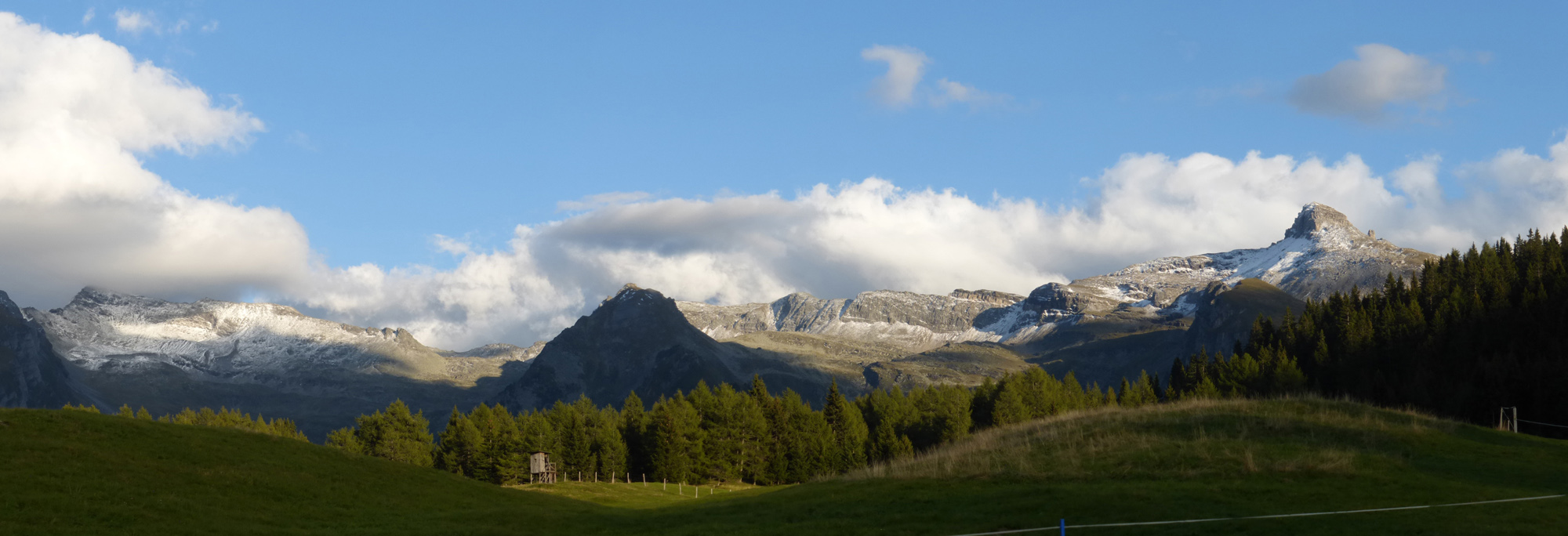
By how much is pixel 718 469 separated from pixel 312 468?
68.3 meters

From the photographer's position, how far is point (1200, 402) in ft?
258

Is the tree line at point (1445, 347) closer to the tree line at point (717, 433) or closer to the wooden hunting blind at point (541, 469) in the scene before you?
the tree line at point (717, 433)

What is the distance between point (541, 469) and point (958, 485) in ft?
269

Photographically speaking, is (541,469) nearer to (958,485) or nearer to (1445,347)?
(958,485)

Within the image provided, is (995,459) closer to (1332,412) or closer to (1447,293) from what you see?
(1332,412)

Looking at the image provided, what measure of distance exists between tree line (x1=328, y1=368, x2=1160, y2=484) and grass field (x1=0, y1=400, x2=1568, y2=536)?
5995 centimetres

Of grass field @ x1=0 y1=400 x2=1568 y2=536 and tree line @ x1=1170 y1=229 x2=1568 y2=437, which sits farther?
tree line @ x1=1170 y1=229 x2=1568 y2=437

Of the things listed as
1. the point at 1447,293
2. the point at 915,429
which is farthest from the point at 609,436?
the point at 1447,293

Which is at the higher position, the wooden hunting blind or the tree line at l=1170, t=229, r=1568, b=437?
the tree line at l=1170, t=229, r=1568, b=437

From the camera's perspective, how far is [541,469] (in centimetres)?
12681

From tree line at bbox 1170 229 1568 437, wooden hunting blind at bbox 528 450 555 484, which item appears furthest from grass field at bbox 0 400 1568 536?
tree line at bbox 1170 229 1568 437

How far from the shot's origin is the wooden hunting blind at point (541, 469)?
126m

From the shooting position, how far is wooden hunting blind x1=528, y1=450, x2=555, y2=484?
415 feet

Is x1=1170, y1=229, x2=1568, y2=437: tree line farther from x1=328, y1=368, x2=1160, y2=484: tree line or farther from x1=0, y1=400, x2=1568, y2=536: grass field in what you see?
x1=0, y1=400, x2=1568, y2=536: grass field
